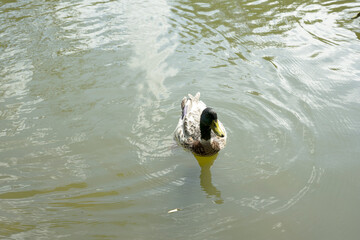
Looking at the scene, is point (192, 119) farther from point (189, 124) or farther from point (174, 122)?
point (174, 122)

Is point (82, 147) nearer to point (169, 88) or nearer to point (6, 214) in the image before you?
point (6, 214)

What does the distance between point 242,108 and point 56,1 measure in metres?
6.47

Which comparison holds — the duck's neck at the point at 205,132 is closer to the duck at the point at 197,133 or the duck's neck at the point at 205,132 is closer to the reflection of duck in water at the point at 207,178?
the duck at the point at 197,133

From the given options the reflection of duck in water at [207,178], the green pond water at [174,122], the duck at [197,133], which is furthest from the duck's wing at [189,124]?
the reflection of duck in water at [207,178]

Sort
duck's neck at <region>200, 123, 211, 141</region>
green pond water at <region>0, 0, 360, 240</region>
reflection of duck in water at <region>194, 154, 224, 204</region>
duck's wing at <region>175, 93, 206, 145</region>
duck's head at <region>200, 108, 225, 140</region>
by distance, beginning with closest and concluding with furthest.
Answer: green pond water at <region>0, 0, 360, 240</region>, reflection of duck in water at <region>194, 154, 224, 204</region>, duck's head at <region>200, 108, 225, 140</region>, duck's neck at <region>200, 123, 211, 141</region>, duck's wing at <region>175, 93, 206, 145</region>

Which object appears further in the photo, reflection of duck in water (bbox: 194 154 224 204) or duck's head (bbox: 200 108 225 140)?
duck's head (bbox: 200 108 225 140)

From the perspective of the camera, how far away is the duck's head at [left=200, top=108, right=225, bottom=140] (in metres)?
4.69

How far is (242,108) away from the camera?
19.5 feet

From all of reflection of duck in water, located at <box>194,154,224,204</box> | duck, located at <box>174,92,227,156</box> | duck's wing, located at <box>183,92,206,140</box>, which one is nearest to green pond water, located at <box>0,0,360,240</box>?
reflection of duck in water, located at <box>194,154,224,204</box>

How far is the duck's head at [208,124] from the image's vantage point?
4.69 meters

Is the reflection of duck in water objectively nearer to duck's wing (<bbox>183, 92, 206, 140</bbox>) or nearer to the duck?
the duck

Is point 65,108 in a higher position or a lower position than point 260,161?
higher

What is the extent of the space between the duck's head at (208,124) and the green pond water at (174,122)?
0.43 meters

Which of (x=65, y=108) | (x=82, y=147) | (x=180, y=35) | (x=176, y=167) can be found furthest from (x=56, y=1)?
(x=176, y=167)
